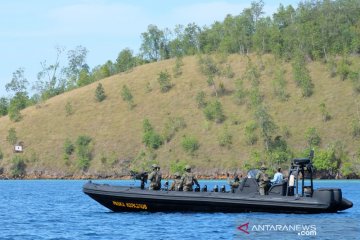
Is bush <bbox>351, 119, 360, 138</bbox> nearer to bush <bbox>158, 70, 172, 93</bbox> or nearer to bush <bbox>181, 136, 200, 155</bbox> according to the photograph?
bush <bbox>181, 136, 200, 155</bbox>

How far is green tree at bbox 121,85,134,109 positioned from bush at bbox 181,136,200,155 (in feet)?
73.1

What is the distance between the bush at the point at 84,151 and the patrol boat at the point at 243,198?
3949 inches

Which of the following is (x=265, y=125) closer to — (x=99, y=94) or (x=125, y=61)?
(x=99, y=94)

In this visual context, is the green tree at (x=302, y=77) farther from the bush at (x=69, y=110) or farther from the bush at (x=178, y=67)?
the bush at (x=69, y=110)

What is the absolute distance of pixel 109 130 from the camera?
15050 centimetres

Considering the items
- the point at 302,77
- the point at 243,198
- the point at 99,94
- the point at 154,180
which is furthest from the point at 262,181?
the point at 99,94

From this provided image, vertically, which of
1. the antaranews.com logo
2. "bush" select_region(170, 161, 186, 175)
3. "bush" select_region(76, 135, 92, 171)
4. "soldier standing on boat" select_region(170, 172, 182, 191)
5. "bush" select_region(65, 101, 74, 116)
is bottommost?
the antaranews.com logo

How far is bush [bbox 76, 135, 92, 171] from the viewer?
143000 millimetres

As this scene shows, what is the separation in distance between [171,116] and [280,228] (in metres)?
113

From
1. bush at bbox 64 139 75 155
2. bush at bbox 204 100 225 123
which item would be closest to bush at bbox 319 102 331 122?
bush at bbox 204 100 225 123

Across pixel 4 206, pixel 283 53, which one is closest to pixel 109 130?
pixel 283 53

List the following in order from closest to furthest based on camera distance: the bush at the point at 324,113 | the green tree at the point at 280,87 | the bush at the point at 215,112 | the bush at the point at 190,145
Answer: the bush at the point at 324,113, the bush at the point at 190,145, the bush at the point at 215,112, the green tree at the point at 280,87

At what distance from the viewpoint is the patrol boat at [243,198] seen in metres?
39.2

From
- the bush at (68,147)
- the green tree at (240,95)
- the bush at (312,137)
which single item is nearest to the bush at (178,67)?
the green tree at (240,95)
